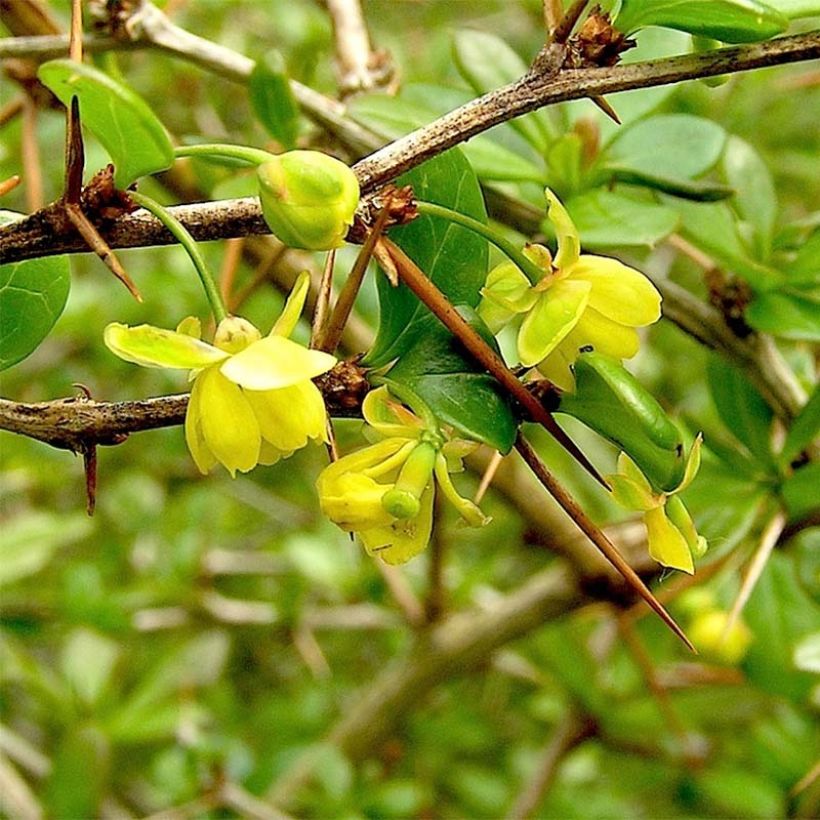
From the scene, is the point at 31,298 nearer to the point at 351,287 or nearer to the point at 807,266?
the point at 351,287

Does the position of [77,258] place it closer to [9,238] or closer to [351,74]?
[351,74]

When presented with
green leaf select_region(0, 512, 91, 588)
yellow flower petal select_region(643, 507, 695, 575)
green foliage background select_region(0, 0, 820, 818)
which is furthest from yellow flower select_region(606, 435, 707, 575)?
green leaf select_region(0, 512, 91, 588)

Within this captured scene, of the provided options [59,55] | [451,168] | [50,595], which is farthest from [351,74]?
[50,595]

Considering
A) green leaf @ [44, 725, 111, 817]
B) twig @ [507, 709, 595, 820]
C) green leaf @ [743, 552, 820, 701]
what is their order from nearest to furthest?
green leaf @ [743, 552, 820, 701] < green leaf @ [44, 725, 111, 817] < twig @ [507, 709, 595, 820]

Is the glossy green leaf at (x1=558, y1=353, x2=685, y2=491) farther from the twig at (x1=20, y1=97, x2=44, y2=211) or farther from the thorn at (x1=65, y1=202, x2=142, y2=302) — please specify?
the twig at (x1=20, y1=97, x2=44, y2=211)

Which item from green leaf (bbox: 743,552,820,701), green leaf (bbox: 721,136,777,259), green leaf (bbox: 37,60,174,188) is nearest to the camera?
green leaf (bbox: 37,60,174,188)
